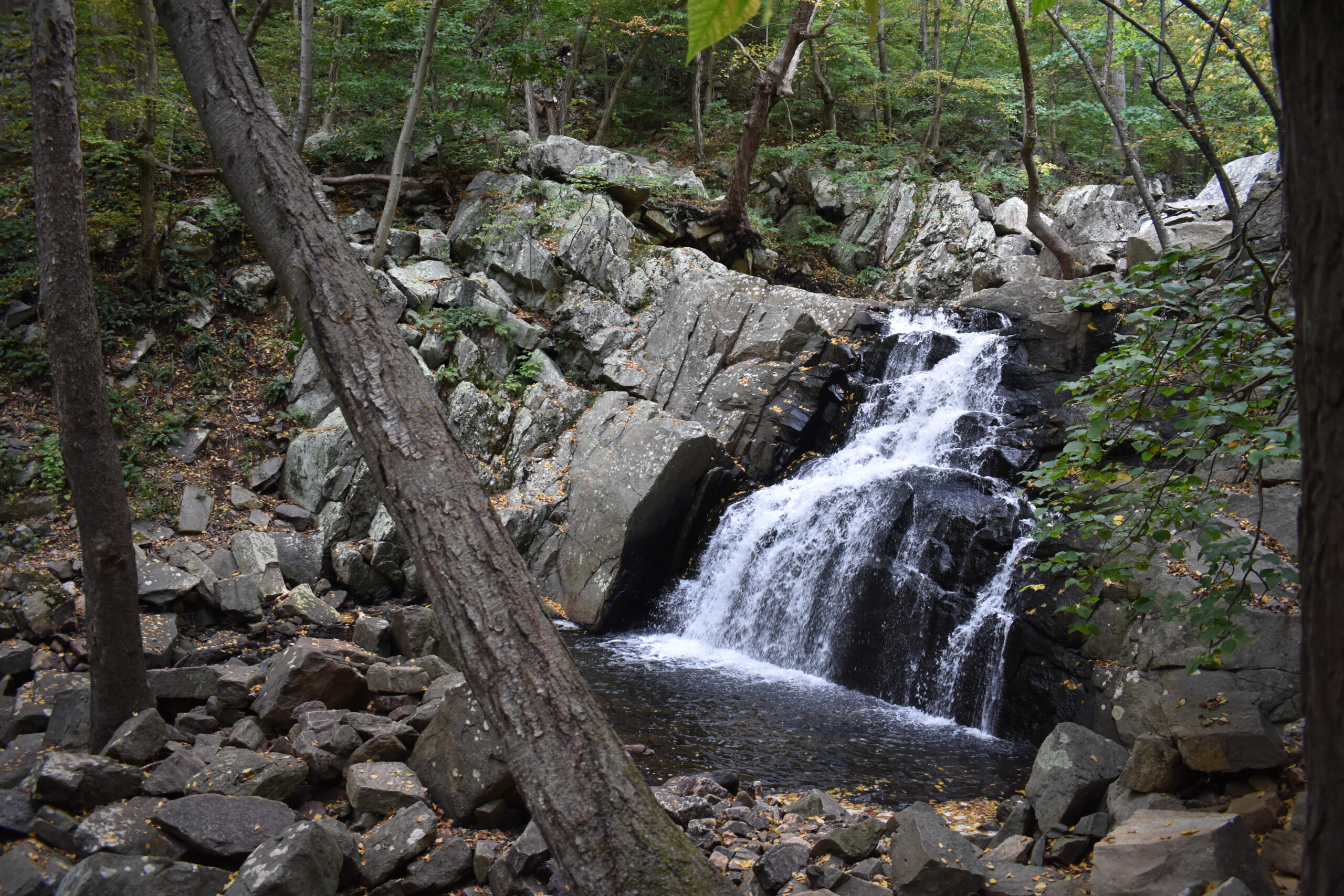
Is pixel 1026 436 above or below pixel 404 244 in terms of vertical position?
below

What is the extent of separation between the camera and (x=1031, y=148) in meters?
7.98

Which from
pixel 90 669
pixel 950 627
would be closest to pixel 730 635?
pixel 950 627

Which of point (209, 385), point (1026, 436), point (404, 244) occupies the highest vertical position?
point (404, 244)

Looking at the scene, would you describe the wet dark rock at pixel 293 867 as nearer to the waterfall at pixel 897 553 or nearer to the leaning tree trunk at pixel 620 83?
the waterfall at pixel 897 553

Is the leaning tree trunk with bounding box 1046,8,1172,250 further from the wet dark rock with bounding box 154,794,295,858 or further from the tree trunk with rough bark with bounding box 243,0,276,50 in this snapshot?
the wet dark rock with bounding box 154,794,295,858

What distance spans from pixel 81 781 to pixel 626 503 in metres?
6.85

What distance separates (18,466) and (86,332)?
244 inches

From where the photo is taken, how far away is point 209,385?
35.5 ft

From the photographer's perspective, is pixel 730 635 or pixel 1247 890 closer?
pixel 1247 890

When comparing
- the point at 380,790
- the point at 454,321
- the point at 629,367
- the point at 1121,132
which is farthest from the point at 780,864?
the point at 454,321

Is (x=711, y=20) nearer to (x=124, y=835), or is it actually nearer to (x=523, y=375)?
(x=124, y=835)

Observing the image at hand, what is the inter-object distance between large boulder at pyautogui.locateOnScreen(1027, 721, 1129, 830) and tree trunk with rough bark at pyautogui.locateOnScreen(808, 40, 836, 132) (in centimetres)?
1662

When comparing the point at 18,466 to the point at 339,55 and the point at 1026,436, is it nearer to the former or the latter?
the point at 339,55

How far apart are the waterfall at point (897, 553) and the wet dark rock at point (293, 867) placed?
599cm
